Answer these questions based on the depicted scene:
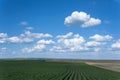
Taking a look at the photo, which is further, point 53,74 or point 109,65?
point 109,65

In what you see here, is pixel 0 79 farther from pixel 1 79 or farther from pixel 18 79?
pixel 18 79

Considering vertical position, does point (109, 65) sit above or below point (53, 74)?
above

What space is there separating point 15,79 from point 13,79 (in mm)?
273

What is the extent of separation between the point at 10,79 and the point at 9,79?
5.0 inches

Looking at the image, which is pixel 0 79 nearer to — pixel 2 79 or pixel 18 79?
pixel 2 79

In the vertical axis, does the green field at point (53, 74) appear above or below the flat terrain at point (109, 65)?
below

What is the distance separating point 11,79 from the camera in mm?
32531

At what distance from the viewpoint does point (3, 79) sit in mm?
32188

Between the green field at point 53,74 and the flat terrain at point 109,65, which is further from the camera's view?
the flat terrain at point 109,65

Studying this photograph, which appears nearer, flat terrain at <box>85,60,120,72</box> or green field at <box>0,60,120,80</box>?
green field at <box>0,60,120,80</box>

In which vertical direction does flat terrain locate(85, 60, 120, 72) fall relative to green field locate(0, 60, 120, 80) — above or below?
above

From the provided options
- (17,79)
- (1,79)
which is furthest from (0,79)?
(17,79)

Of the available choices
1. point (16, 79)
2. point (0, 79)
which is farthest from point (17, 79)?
point (0, 79)

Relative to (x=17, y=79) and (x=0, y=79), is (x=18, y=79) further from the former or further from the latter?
(x=0, y=79)
